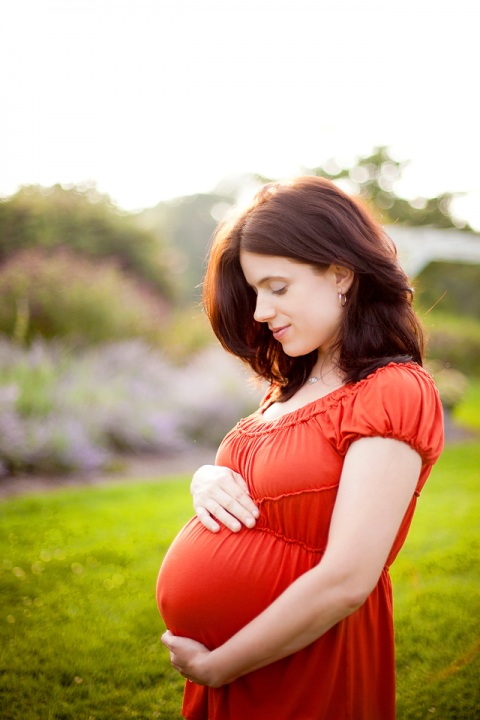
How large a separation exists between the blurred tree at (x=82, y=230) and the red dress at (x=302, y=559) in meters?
8.85

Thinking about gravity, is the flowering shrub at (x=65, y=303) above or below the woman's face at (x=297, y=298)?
below

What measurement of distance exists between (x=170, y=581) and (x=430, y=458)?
90 cm

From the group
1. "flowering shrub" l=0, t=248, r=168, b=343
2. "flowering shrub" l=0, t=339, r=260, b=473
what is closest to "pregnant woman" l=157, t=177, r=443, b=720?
"flowering shrub" l=0, t=339, r=260, b=473

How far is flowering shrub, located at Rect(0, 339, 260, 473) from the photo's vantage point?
16.9ft

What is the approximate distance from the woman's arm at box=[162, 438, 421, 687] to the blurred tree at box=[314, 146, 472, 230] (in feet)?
83.4

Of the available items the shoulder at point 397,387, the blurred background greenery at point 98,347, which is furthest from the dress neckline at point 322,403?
the blurred background greenery at point 98,347

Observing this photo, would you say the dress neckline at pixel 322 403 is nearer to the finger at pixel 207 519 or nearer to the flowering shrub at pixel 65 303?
the finger at pixel 207 519

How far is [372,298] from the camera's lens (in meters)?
1.52

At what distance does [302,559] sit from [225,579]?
247 mm

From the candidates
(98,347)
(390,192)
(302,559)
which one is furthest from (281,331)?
(390,192)

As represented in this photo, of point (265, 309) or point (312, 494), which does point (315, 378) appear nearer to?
point (265, 309)

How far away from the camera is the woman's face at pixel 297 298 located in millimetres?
1445

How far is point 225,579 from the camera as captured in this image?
1.42 metres

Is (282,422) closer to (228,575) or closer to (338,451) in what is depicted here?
(338,451)
